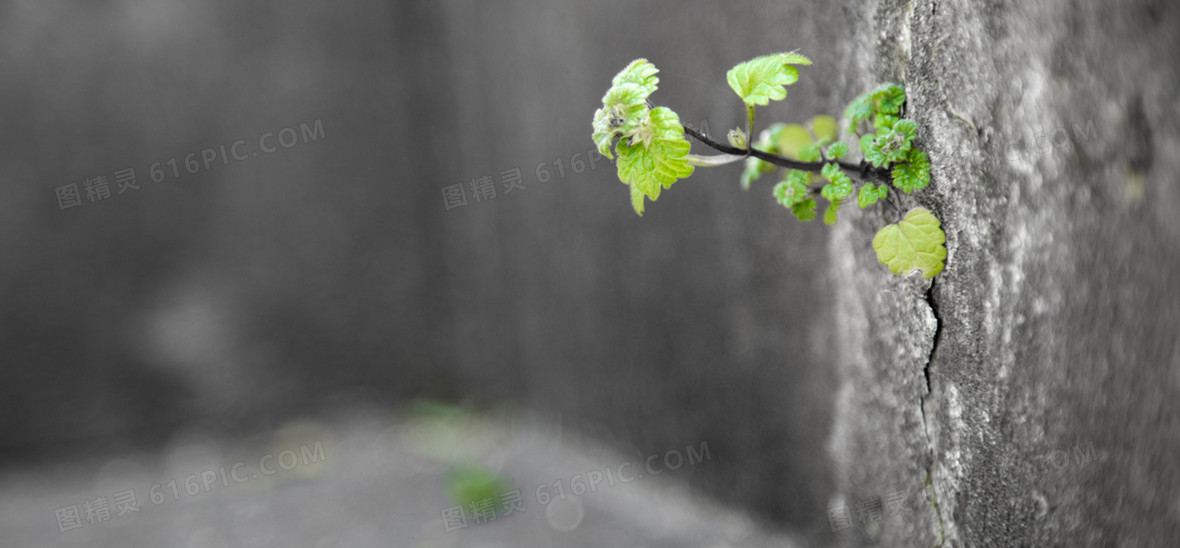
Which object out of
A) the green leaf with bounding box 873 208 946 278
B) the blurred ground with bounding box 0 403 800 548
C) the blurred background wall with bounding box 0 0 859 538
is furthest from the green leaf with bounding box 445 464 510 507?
the green leaf with bounding box 873 208 946 278

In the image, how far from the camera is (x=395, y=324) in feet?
10.7

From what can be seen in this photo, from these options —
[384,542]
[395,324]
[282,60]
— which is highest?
[282,60]

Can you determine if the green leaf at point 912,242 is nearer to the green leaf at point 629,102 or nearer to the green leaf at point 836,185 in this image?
the green leaf at point 836,185

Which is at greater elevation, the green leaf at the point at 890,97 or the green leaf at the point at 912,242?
the green leaf at the point at 890,97

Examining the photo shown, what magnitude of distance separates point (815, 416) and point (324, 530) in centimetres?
175

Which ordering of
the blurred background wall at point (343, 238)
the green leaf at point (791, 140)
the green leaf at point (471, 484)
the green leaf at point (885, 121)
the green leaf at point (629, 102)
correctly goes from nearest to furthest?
the green leaf at point (629, 102), the green leaf at point (885, 121), the green leaf at point (791, 140), the blurred background wall at point (343, 238), the green leaf at point (471, 484)

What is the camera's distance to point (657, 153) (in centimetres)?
104

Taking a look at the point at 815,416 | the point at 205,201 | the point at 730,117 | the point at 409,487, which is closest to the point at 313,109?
the point at 205,201

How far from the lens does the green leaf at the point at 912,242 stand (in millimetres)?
1077

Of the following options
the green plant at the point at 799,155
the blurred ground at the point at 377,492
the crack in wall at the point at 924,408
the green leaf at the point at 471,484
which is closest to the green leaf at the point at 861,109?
the green plant at the point at 799,155

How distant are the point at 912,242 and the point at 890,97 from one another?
0.84 ft

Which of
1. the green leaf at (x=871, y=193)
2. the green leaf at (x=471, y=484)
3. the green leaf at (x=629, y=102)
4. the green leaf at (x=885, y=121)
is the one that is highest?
the green leaf at (x=629, y=102)

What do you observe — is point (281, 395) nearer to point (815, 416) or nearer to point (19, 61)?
point (19, 61)

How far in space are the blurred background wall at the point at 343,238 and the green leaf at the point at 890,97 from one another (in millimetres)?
709
